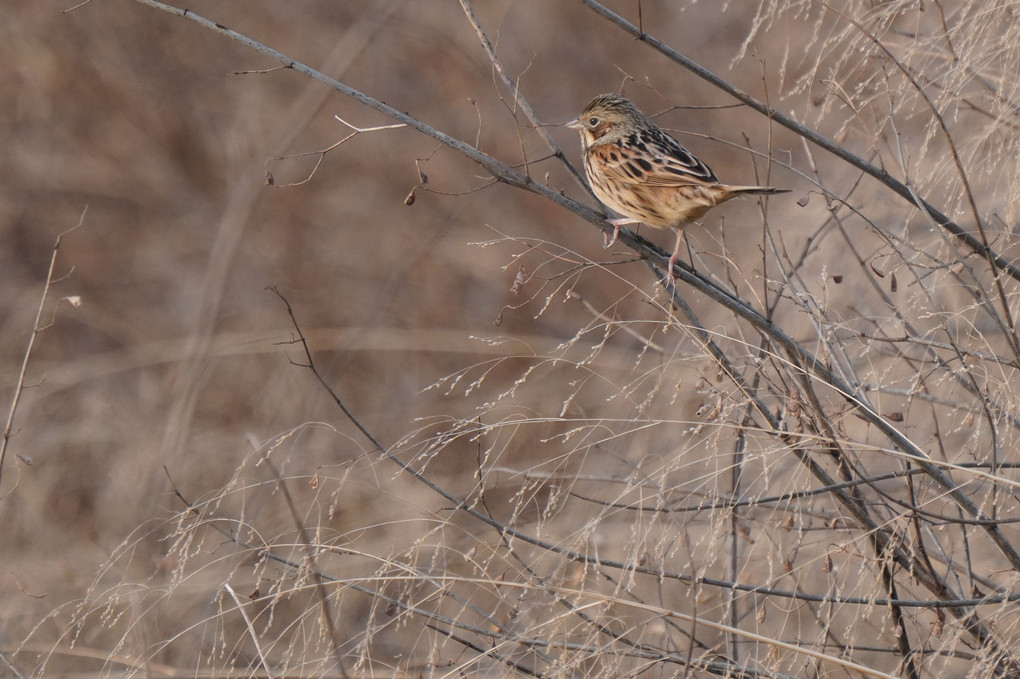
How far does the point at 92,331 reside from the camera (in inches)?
331

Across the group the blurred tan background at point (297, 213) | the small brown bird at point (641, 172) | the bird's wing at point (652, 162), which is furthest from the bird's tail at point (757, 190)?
the blurred tan background at point (297, 213)

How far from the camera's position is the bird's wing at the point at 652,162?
331 cm

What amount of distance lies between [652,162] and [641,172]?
52 mm

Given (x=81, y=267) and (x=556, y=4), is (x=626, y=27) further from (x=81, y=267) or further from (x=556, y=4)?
(x=556, y=4)

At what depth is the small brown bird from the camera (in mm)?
3259

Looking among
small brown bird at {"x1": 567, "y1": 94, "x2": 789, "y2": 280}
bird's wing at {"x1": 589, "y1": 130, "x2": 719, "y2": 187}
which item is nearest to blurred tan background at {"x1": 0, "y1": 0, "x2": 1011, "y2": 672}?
small brown bird at {"x1": 567, "y1": 94, "x2": 789, "y2": 280}

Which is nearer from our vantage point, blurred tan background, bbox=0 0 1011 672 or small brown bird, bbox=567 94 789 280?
small brown bird, bbox=567 94 789 280

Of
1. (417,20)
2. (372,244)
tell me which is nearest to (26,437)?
(372,244)

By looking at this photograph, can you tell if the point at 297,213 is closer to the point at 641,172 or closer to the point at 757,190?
the point at 641,172

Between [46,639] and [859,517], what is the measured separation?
529 centimetres

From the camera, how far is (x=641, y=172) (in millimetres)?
Answer: 3410

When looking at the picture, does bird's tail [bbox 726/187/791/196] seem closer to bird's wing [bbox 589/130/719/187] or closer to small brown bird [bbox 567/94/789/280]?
small brown bird [bbox 567/94/789/280]

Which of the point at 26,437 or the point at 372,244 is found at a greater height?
the point at 372,244

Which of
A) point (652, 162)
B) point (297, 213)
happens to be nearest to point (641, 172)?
point (652, 162)
